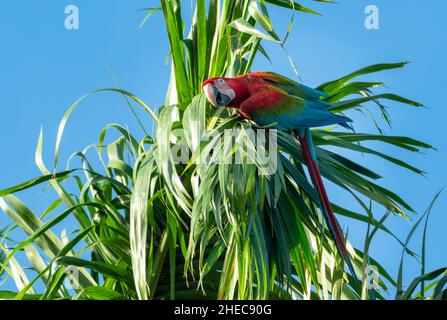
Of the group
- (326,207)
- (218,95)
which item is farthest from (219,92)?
(326,207)

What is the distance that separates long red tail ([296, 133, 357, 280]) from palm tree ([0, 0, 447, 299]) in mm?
70

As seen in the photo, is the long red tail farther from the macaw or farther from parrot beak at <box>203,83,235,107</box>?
parrot beak at <box>203,83,235,107</box>

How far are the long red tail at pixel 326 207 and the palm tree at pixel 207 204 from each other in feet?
0.23

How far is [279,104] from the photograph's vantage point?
491 cm

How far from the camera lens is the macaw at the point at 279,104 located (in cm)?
481

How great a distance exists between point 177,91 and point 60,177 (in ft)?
2.78

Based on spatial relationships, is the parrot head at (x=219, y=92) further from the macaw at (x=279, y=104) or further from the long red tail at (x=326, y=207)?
the long red tail at (x=326, y=207)

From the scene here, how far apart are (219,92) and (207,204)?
0.74 meters

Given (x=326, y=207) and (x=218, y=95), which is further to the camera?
(x=218, y=95)

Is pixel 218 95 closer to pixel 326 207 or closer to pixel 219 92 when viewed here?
pixel 219 92

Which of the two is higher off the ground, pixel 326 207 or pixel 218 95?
pixel 218 95

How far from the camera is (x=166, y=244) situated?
500 cm

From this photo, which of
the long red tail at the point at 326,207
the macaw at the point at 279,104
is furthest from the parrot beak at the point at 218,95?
the long red tail at the point at 326,207
